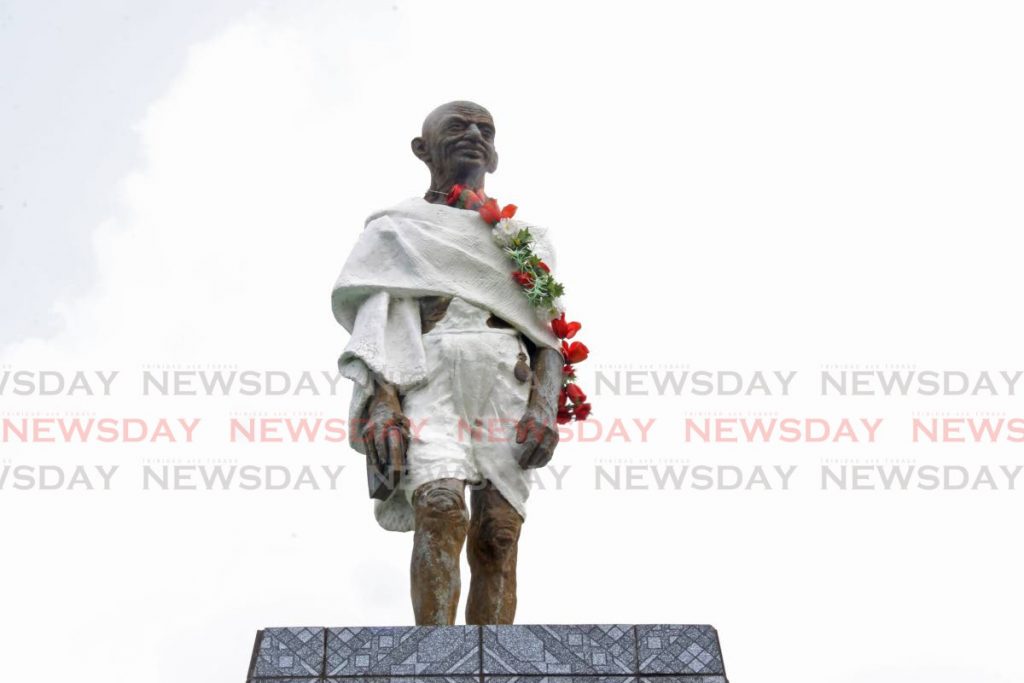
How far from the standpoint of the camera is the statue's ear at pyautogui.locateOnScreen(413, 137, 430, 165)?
8617 mm

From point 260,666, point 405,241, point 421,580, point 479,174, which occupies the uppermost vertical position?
point 479,174


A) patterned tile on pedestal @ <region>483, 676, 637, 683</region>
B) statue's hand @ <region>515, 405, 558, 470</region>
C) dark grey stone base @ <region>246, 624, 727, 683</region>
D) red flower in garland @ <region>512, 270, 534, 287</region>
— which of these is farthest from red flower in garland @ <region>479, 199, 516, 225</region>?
patterned tile on pedestal @ <region>483, 676, 637, 683</region>

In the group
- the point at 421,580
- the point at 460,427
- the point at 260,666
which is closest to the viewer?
the point at 260,666

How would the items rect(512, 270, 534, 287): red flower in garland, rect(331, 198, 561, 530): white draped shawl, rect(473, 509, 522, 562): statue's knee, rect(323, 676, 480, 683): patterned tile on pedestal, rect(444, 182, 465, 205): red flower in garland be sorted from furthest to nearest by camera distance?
1. rect(444, 182, 465, 205): red flower in garland
2. rect(512, 270, 534, 287): red flower in garland
3. rect(331, 198, 561, 530): white draped shawl
4. rect(473, 509, 522, 562): statue's knee
5. rect(323, 676, 480, 683): patterned tile on pedestal

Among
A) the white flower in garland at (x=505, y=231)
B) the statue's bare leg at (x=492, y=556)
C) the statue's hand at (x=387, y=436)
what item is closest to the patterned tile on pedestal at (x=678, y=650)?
the statue's bare leg at (x=492, y=556)

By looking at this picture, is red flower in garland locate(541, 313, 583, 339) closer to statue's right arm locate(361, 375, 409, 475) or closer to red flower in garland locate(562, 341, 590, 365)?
red flower in garland locate(562, 341, 590, 365)

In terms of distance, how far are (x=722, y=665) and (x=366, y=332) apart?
98.9 inches

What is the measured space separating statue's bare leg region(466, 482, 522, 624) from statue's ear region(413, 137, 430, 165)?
6.66 feet

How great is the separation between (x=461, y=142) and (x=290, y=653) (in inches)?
126

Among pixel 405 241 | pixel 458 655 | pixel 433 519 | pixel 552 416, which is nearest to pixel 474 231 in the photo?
pixel 405 241

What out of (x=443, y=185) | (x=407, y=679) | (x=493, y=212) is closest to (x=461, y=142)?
(x=443, y=185)

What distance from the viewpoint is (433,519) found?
7078mm

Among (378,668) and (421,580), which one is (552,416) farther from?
(378,668)

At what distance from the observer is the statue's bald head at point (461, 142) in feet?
27.6
